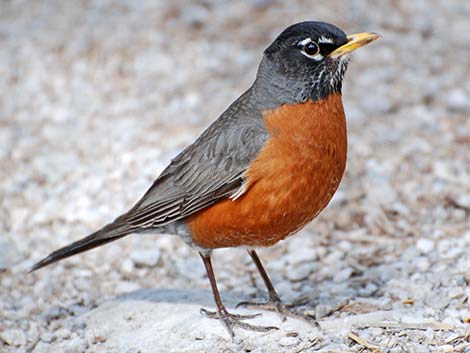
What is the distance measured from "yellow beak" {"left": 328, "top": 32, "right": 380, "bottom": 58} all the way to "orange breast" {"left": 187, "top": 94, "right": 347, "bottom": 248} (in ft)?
0.90

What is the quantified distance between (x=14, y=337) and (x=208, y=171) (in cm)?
168

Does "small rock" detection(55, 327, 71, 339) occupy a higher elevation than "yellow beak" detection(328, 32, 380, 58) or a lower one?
lower

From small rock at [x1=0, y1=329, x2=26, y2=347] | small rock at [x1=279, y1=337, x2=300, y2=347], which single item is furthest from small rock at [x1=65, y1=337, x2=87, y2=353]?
small rock at [x1=279, y1=337, x2=300, y2=347]

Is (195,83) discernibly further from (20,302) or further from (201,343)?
(201,343)

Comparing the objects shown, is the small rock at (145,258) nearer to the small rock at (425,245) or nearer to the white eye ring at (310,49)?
the small rock at (425,245)

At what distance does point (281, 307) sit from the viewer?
544 centimetres

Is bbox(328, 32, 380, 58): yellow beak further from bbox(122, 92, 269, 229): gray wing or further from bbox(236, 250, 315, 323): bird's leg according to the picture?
bbox(236, 250, 315, 323): bird's leg

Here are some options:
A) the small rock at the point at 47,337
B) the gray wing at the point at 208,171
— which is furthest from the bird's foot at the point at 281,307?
the small rock at the point at 47,337

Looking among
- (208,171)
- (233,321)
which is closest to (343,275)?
(233,321)

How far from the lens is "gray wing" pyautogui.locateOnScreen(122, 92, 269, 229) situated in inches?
201

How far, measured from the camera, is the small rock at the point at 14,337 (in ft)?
17.8

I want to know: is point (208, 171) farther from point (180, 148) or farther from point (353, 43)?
point (180, 148)

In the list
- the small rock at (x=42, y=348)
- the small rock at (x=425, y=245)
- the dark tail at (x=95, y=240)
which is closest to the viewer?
the small rock at (x=42, y=348)

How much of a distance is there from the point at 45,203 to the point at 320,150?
299cm
